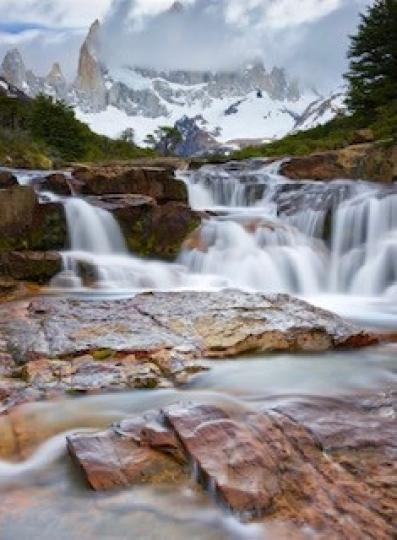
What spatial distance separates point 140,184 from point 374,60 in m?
16.2

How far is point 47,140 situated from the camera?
35.8m

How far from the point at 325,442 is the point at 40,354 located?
3.64 meters

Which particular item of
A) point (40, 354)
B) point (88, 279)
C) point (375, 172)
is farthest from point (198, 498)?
point (375, 172)

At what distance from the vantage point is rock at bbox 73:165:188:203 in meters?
17.1

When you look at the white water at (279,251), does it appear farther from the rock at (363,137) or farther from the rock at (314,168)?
the rock at (363,137)

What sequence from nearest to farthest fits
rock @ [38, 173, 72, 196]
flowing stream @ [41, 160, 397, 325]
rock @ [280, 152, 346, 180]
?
flowing stream @ [41, 160, 397, 325], rock @ [38, 173, 72, 196], rock @ [280, 152, 346, 180]

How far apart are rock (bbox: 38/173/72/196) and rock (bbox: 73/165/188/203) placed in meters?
0.72

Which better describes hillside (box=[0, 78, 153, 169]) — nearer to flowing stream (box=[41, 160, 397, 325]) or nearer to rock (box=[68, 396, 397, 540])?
flowing stream (box=[41, 160, 397, 325])

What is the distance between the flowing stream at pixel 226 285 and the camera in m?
4.13

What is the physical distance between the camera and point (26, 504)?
4.32 m

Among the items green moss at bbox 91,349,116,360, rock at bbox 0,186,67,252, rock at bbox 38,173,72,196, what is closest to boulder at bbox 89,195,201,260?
rock at bbox 0,186,67,252

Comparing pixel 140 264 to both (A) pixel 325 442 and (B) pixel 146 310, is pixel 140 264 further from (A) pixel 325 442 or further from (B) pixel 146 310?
(A) pixel 325 442

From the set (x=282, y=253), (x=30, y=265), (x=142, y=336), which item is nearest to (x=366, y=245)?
(x=282, y=253)

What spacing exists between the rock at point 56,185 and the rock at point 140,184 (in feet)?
2.36
